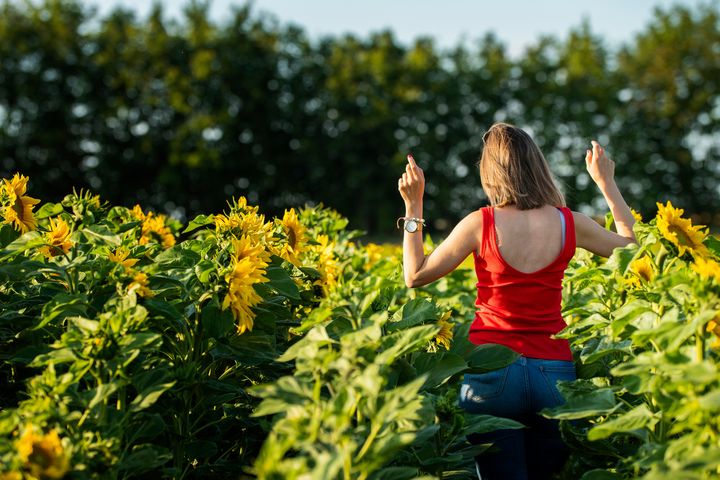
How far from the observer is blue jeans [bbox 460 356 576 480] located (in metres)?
2.51

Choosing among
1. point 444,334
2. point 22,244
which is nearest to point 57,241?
point 22,244

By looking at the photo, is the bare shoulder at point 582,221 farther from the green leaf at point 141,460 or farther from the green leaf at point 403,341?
the green leaf at point 141,460

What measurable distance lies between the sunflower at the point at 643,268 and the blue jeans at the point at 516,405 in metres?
0.33

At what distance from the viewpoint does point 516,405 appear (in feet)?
8.25

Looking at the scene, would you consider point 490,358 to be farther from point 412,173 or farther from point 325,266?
point 325,266

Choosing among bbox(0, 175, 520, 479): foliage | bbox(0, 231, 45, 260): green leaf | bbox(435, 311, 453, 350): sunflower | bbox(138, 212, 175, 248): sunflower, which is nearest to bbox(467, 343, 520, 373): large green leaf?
bbox(0, 175, 520, 479): foliage

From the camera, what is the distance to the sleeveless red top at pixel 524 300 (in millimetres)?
2551

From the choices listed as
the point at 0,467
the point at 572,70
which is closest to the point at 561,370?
the point at 0,467

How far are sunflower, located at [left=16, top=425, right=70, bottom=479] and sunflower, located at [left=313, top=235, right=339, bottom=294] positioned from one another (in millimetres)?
1255

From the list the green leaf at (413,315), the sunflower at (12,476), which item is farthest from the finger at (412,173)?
the sunflower at (12,476)

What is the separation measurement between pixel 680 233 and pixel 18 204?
2.13m

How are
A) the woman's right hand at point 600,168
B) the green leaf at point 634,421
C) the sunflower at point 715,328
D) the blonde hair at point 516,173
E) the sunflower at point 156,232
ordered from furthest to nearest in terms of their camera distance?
the sunflower at point 156,232 < the woman's right hand at point 600,168 < the blonde hair at point 516,173 < the green leaf at point 634,421 < the sunflower at point 715,328

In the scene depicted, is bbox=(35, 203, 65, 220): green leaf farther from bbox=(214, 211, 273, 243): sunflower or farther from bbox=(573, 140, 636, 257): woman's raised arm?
bbox=(573, 140, 636, 257): woman's raised arm

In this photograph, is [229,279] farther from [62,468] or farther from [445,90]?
[445,90]
